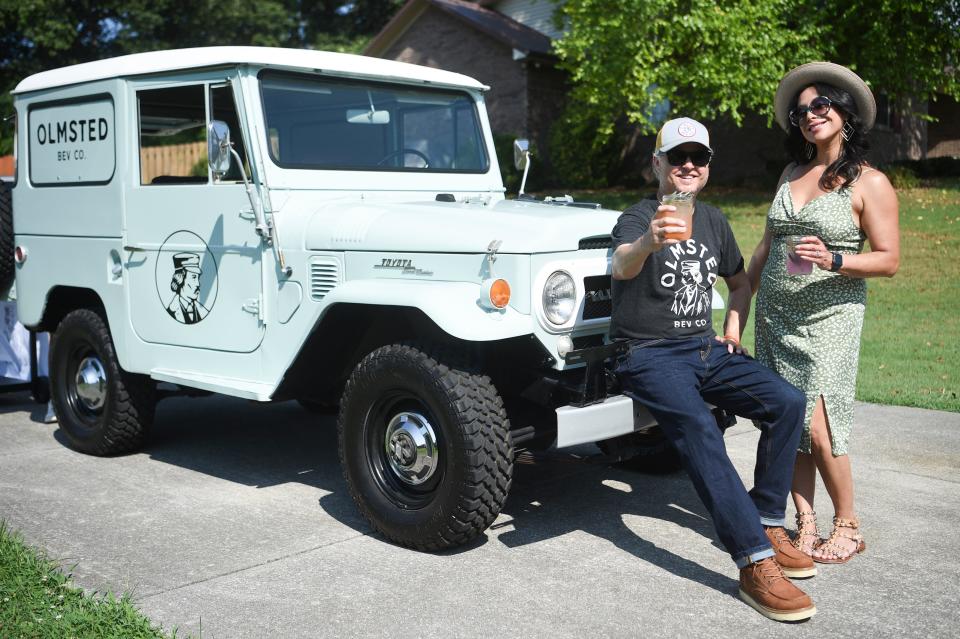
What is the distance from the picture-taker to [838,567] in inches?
160

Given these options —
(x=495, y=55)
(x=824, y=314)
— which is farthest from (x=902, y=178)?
(x=824, y=314)

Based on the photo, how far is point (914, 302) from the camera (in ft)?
38.0

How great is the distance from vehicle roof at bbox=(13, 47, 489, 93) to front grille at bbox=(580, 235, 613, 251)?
1558 millimetres

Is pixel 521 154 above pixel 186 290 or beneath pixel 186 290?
above

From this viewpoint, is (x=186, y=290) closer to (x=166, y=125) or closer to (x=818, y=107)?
(x=166, y=125)

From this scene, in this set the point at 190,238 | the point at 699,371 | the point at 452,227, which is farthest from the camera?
the point at 190,238

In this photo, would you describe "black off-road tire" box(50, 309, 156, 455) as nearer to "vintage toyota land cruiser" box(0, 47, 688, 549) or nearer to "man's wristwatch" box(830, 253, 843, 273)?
"vintage toyota land cruiser" box(0, 47, 688, 549)

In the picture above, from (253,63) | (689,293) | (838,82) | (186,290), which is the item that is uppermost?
(253,63)

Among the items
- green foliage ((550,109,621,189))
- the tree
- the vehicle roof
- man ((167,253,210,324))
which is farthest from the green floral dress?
green foliage ((550,109,621,189))

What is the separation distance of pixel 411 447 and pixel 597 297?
1064 mm

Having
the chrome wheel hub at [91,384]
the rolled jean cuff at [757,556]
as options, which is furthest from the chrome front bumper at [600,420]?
the chrome wheel hub at [91,384]

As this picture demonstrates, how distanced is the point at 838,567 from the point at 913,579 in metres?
0.29

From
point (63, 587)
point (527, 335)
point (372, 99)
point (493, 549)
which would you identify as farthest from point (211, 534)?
point (372, 99)

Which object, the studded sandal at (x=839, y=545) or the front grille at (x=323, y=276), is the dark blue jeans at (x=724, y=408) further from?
the front grille at (x=323, y=276)
